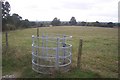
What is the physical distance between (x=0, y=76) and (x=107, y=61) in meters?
4.90

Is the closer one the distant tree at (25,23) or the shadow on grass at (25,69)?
the shadow on grass at (25,69)

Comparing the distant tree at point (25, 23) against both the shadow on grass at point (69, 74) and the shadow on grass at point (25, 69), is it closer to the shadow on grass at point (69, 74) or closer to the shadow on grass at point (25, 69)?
the shadow on grass at point (25, 69)

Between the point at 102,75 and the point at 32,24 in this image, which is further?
the point at 32,24

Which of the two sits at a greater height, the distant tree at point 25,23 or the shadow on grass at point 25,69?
the distant tree at point 25,23

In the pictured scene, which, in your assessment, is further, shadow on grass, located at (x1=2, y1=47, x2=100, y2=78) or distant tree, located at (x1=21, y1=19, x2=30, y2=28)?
distant tree, located at (x1=21, y1=19, x2=30, y2=28)

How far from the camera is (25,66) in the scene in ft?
22.6

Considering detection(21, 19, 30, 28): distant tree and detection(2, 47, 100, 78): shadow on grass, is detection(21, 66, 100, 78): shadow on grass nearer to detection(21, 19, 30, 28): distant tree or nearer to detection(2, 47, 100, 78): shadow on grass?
detection(2, 47, 100, 78): shadow on grass

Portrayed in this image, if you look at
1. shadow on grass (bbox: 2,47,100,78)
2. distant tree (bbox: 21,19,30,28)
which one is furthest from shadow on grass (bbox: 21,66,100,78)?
distant tree (bbox: 21,19,30,28)

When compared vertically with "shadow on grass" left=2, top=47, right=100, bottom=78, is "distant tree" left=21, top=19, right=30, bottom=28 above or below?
above

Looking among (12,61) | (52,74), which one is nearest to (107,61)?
(52,74)

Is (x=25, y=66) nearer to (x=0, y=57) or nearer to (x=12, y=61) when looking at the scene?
(x=12, y=61)

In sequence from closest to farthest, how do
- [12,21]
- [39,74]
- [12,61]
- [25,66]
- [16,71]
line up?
[39,74] → [16,71] → [25,66] → [12,61] → [12,21]

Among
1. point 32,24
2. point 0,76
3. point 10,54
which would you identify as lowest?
point 0,76

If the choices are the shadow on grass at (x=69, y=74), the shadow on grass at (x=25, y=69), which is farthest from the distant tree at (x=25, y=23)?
the shadow on grass at (x=69, y=74)
